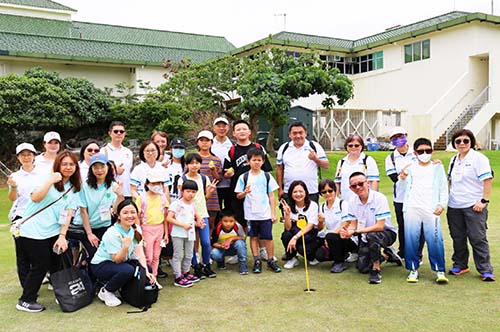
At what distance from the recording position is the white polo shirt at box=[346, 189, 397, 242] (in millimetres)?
5469

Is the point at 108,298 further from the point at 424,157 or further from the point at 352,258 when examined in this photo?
the point at 424,157

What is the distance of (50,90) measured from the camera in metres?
18.0

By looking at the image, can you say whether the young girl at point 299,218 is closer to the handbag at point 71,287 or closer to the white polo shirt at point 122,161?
the white polo shirt at point 122,161

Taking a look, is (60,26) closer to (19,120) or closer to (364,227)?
(19,120)

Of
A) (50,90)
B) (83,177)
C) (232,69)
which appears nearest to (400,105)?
(232,69)

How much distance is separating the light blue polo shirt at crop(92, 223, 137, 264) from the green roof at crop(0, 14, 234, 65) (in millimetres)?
21560

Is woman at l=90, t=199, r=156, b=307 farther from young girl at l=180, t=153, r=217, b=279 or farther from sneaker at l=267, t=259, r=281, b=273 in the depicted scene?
sneaker at l=267, t=259, r=281, b=273

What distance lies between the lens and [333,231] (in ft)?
19.2

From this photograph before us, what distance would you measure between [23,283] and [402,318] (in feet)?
12.1

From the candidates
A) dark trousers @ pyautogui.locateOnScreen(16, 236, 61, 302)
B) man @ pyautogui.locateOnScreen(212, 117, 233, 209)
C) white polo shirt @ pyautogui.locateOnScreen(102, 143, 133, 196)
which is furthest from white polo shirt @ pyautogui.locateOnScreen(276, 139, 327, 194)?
dark trousers @ pyautogui.locateOnScreen(16, 236, 61, 302)

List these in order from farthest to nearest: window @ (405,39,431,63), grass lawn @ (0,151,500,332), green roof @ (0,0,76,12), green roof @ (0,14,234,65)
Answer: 1. green roof @ (0,0,76,12)
2. window @ (405,39,431,63)
3. green roof @ (0,14,234,65)
4. grass lawn @ (0,151,500,332)

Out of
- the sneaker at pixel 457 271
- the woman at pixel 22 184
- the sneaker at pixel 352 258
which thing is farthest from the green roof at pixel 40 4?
the sneaker at pixel 457 271

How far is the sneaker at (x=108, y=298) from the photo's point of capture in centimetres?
464

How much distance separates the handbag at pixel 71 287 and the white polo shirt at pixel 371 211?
3063 mm
